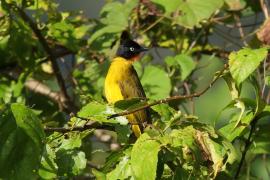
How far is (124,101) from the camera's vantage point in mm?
2123

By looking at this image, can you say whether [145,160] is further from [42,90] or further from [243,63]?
[42,90]

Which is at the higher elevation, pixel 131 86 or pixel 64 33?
pixel 64 33

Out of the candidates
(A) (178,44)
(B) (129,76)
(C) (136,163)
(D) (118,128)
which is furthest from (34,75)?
(C) (136,163)

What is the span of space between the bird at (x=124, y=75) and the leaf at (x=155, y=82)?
61mm

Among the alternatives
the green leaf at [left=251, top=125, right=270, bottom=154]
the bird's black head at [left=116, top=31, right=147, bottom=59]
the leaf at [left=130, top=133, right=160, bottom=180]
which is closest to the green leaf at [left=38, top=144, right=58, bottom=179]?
the leaf at [left=130, top=133, right=160, bottom=180]

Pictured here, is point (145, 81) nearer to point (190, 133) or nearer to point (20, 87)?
point (20, 87)

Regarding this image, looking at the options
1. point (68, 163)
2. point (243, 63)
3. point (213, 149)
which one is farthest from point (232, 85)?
point (68, 163)

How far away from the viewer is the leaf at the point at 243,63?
79.6 inches

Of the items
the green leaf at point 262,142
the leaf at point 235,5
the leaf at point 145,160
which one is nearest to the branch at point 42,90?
the leaf at point 235,5

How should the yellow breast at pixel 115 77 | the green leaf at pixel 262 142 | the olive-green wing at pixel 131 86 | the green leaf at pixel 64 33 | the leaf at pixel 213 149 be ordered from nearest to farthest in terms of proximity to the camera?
the leaf at pixel 213 149 → the green leaf at pixel 262 142 → the green leaf at pixel 64 33 → the olive-green wing at pixel 131 86 → the yellow breast at pixel 115 77

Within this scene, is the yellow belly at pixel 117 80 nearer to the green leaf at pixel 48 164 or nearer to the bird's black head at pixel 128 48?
the bird's black head at pixel 128 48

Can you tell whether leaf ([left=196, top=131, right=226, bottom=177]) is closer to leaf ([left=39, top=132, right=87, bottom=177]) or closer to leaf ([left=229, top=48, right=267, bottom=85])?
leaf ([left=229, top=48, right=267, bottom=85])

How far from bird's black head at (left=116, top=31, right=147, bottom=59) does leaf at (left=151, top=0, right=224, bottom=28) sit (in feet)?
1.18

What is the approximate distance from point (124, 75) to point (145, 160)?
227 cm
